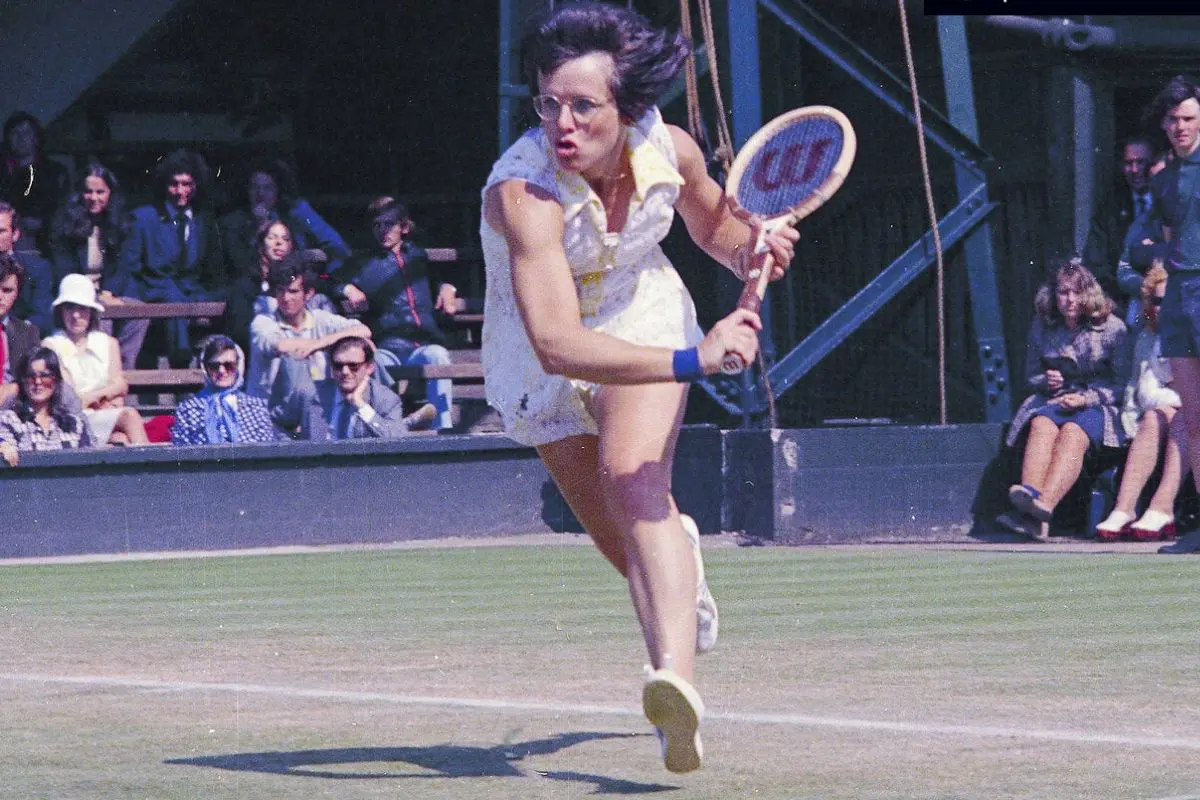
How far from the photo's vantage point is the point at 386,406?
14367mm

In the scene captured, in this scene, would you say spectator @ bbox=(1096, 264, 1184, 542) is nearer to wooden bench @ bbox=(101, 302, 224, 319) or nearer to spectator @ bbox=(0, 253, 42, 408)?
wooden bench @ bbox=(101, 302, 224, 319)

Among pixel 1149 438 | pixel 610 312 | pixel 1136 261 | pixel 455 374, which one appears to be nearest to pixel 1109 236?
pixel 1136 261

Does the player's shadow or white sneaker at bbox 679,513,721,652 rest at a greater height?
white sneaker at bbox 679,513,721,652

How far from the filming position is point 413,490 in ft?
46.8

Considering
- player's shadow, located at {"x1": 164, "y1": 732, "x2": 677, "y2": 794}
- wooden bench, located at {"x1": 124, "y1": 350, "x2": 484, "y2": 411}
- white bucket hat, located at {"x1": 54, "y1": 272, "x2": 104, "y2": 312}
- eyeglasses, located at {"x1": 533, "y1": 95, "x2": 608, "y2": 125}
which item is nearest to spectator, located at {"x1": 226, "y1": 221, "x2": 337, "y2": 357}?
wooden bench, located at {"x1": 124, "y1": 350, "x2": 484, "y2": 411}

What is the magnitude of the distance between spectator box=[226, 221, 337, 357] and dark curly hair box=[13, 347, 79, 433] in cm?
169

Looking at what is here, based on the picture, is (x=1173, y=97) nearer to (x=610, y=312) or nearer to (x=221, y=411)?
(x=221, y=411)

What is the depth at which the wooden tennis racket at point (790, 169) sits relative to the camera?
573 centimetres

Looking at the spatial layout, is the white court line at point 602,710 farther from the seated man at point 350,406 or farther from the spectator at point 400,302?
the spectator at point 400,302

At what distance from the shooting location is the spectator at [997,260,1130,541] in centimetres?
1338

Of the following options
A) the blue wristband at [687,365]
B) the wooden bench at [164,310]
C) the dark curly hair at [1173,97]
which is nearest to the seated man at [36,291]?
the wooden bench at [164,310]

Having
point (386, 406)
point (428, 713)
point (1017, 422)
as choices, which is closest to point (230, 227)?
point (386, 406)

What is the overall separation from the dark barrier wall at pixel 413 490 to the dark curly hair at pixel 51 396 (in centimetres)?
22

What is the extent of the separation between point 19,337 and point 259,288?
167 centimetres
